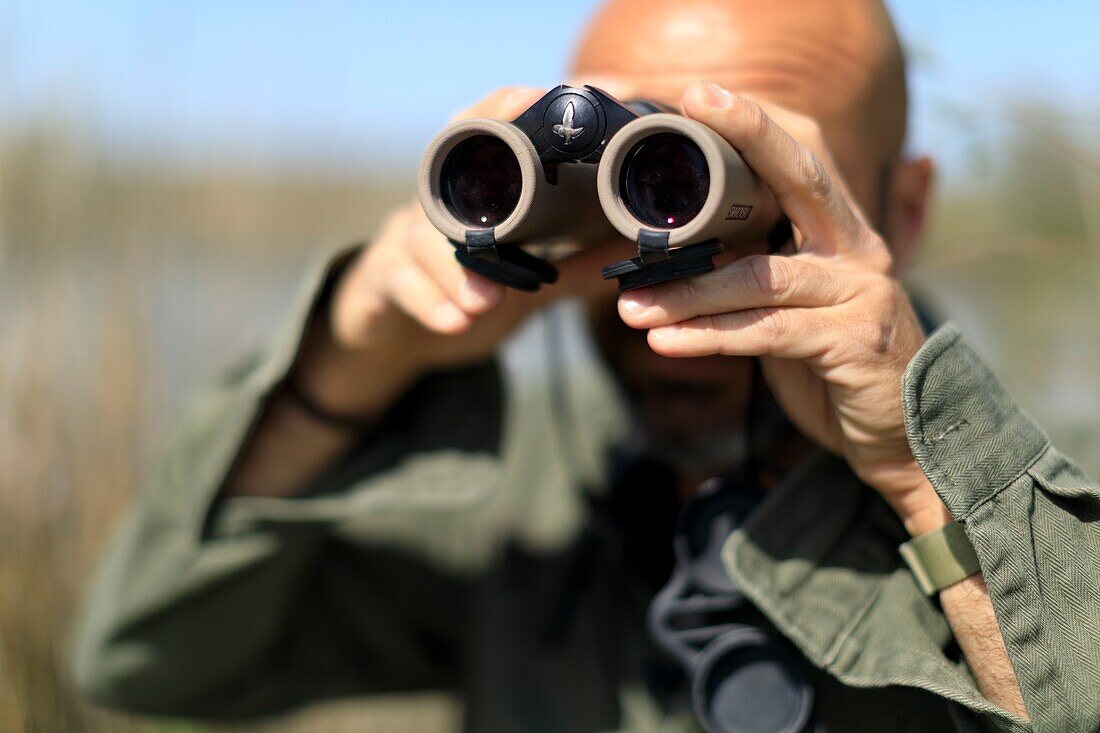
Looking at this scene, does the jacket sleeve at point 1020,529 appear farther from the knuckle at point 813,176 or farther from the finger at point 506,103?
the finger at point 506,103

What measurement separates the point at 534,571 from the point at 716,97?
930 mm

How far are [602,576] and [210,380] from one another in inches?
26.2

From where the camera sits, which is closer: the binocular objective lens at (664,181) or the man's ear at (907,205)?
the binocular objective lens at (664,181)

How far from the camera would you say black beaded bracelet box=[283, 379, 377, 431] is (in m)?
1.39

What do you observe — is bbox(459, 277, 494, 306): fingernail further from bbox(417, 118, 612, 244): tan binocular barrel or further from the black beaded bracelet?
the black beaded bracelet

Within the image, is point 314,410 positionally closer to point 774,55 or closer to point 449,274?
point 449,274

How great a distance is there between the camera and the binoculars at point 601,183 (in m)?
0.83

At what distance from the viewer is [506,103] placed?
3.29 ft

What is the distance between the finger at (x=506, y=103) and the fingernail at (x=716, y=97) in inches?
8.1

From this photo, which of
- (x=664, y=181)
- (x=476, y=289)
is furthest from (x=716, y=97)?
(x=476, y=289)

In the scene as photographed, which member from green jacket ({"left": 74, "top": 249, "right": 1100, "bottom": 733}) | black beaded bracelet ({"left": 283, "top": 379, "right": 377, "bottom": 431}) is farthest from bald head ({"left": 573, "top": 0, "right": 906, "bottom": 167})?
black beaded bracelet ({"left": 283, "top": 379, "right": 377, "bottom": 431})

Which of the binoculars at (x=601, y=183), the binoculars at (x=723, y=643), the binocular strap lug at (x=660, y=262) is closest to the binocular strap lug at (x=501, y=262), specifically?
the binoculars at (x=601, y=183)

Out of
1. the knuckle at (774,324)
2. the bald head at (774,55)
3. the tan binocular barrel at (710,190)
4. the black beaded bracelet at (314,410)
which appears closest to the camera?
the tan binocular barrel at (710,190)

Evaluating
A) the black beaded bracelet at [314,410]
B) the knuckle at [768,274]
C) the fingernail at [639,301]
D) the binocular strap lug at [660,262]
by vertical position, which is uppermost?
the binocular strap lug at [660,262]
